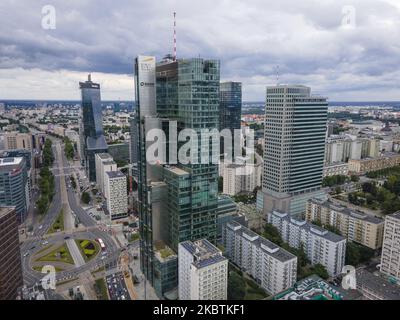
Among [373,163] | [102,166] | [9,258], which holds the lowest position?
[373,163]

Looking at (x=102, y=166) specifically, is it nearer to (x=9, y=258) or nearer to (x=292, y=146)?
(x=9, y=258)

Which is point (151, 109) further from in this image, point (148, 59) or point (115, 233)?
point (115, 233)

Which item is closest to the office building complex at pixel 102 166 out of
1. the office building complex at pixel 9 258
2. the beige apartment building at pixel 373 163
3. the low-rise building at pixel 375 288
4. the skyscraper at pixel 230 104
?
the office building complex at pixel 9 258

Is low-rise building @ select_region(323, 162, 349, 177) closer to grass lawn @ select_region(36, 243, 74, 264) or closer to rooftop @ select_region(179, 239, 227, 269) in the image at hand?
rooftop @ select_region(179, 239, 227, 269)

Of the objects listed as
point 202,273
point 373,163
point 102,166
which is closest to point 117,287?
point 202,273

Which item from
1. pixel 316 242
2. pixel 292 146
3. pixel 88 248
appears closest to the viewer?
pixel 316 242

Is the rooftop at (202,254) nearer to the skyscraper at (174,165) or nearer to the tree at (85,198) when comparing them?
the skyscraper at (174,165)
